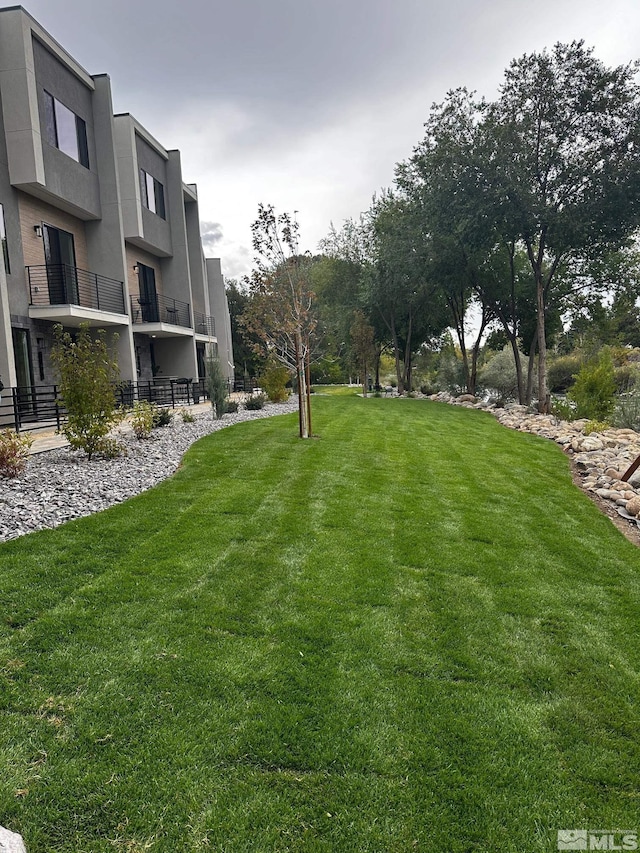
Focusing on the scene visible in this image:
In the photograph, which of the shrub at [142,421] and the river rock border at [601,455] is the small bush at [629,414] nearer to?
the river rock border at [601,455]

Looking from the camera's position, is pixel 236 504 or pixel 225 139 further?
pixel 225 139

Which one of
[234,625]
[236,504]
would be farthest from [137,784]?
[236,504]

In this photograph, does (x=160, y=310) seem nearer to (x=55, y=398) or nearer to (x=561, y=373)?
(x=55, y=398)

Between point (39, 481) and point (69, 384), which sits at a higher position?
point (69, 384)

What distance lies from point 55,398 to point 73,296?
415 centimetres

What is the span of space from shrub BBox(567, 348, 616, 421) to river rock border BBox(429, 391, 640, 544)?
0.63 metres

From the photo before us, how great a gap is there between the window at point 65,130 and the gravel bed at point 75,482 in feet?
35.1

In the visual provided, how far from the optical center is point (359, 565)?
4.27 m

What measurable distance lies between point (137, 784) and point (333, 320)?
29.8 meters

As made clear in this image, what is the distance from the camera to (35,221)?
14297 mm

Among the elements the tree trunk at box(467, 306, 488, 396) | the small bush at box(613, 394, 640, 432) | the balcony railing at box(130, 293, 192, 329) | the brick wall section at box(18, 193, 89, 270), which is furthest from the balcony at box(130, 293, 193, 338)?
the small bush at box(613, 394, 640, 432)

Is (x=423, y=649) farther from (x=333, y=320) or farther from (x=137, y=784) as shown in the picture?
(x=333, y=320)

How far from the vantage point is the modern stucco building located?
12883mm

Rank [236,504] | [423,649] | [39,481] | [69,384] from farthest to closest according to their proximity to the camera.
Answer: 1. [69,384]
2. [39,481]
3. [236,504]
4. [423,649]
